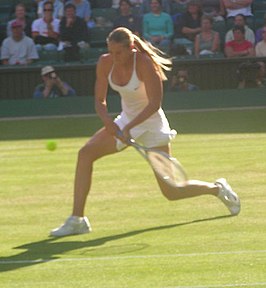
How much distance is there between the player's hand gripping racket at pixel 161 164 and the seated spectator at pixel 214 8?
46.0 ft

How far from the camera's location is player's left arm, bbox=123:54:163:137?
931 centimetres

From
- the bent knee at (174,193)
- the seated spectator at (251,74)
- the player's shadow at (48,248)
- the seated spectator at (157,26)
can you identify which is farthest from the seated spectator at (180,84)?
the player's shadow at (48,248)

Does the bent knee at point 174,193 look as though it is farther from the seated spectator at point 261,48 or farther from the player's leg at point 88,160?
the seated spectator at point 261,48

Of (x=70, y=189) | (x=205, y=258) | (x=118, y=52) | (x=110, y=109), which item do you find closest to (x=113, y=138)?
(x=118, y=52)

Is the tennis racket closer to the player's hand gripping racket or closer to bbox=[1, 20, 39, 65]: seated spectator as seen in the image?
the player's hand gripping racket

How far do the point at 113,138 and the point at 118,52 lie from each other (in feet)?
2.58

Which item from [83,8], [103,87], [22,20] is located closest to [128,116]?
[103,87]

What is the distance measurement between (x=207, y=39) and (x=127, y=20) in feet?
5.33

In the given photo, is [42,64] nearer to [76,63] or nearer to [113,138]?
[76,63]

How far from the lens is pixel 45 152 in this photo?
1525cm

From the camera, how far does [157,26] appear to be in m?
22.1

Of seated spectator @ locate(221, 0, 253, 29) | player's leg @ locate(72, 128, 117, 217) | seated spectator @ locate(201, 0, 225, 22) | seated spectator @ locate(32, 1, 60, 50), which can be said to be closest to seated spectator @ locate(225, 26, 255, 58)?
seated spectator @ locate(221, 0, 253, 29)

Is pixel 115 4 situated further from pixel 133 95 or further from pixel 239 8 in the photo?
pixel 133 95

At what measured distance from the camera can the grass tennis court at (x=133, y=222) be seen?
780 cm
